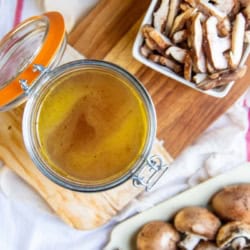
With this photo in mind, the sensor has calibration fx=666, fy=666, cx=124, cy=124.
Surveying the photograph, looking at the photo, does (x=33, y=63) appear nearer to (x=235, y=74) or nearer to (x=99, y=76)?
(x=99, y=76)

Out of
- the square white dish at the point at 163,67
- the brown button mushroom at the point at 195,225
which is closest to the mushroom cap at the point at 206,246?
the brown button mushroom at the point at 195,225

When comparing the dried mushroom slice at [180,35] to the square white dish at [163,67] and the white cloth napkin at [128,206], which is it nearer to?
the square white dish at [163,67]

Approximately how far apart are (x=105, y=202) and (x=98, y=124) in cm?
15

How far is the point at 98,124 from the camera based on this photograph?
86 cm

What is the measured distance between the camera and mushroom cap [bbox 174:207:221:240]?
95cm

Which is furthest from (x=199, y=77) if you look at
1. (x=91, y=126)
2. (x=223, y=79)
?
(x=91, y=126)

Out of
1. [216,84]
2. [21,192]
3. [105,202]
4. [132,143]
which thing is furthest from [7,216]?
[216,84]

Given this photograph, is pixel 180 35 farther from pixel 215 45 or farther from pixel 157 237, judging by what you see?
pixel 157 237

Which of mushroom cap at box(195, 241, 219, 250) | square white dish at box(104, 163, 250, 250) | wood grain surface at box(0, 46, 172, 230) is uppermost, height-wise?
wood grain surface at box(0, 46, 172, 230)

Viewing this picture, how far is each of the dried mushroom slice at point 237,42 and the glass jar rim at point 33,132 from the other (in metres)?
0.13

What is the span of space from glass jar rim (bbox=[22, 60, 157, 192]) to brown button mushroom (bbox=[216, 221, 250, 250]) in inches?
7.3

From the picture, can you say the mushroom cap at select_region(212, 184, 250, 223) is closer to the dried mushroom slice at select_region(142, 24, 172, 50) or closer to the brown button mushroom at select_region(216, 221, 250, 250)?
the brown button mushroom at select_region(216, 221, 250, 250)

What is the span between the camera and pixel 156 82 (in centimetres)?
94

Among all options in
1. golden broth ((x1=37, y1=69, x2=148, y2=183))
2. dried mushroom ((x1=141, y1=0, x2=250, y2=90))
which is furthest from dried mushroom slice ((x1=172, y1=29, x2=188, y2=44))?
golden broth ((x1=37, y1=69, x2=148, y2=183))
